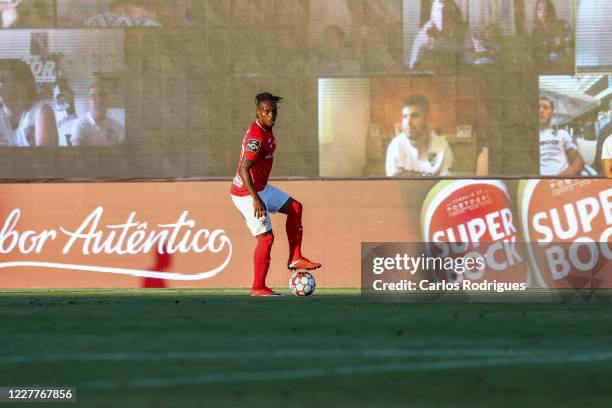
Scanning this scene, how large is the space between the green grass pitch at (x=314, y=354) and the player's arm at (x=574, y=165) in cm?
732

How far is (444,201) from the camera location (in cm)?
1590

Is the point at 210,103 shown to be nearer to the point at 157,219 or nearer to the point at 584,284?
the point at 157,219

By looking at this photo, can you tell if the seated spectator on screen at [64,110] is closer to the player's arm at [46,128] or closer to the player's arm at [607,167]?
the player's arm at [46,128]

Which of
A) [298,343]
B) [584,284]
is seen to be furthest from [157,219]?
[298,343]

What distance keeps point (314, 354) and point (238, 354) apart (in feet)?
1.28

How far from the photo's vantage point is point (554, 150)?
60.0ft

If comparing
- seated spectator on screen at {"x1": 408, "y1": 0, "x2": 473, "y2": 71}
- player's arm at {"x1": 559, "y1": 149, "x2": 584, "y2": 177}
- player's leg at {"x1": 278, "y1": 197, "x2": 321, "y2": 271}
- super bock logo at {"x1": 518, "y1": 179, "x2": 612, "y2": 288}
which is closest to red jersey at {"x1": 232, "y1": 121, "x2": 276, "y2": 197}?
player's leg at {"x1": 278, "y1": 197, "x2": 321, "y2": 271}

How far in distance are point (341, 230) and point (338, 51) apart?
11.6ft

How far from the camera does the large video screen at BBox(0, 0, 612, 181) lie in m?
18.4

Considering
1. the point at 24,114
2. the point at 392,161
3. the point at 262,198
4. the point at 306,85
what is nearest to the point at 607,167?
the point at 392,161

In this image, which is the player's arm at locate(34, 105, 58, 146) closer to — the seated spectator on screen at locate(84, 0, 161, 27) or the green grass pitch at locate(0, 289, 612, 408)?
the seated spectator on screen at locate(84, 0, 161, 27)

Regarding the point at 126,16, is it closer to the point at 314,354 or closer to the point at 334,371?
the point at 314,354

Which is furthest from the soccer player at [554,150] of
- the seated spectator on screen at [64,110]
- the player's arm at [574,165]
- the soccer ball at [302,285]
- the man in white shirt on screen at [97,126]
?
the soccer ball at [302,285]

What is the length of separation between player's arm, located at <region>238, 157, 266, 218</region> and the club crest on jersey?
0.10 meters
